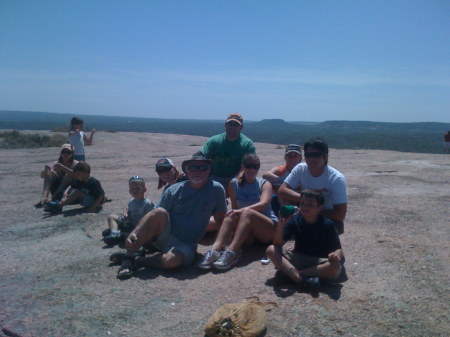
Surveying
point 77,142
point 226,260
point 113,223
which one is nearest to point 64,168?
point 77,142

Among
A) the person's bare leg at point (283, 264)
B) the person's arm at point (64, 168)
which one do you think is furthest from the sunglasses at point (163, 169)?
the person's arm at point (64, 168)

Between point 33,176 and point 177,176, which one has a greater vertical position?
point 177,176

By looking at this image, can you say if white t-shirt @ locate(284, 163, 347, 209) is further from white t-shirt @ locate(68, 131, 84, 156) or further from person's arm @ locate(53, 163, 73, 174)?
white t-shirt @ locate(68, 131, 84, 156)

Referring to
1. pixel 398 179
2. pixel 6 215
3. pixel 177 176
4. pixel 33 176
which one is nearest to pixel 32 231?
pixel 6 215

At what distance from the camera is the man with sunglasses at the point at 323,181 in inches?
194

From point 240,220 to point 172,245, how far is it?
0.82 meters

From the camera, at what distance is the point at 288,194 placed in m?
5.31

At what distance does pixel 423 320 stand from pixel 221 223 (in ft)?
8.10

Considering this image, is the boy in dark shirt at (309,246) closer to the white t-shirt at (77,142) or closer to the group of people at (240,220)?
the group of people at (240,220)

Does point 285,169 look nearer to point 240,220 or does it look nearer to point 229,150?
point 229,150

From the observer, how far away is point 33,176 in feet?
40.5

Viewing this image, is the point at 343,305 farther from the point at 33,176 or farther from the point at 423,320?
the point at 33,176

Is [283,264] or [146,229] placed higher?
[146,229]

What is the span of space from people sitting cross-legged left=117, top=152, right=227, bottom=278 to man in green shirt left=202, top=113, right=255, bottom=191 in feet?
4.23
